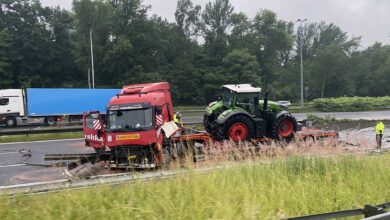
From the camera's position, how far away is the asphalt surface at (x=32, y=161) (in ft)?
38.9

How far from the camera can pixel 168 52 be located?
239 ft

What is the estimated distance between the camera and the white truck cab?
3319 cm

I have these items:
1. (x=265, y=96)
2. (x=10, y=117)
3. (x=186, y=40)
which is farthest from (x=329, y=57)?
(x=265, y=96)

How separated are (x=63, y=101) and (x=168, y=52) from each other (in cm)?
3946

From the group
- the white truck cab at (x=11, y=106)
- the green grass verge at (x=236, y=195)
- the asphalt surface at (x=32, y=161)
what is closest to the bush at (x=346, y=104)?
the white truck cab at (x=11, y=106)

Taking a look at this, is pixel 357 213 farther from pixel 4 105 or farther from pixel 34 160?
pixel 4 105

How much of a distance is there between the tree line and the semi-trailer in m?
23.9

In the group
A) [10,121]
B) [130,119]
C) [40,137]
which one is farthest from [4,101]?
[130,119]

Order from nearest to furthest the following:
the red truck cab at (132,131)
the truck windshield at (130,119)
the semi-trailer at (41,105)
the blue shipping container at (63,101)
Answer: the red truck cab at (132,131) < the truck windshield at (130,119) < the semi-trailer at (41,105) < the blue shipping container at (63,101)

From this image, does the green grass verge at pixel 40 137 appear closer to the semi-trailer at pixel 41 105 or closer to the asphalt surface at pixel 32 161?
the asphalt surface at pixel 32 161

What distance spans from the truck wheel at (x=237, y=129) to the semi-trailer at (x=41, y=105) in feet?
79.9

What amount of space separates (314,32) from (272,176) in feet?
366

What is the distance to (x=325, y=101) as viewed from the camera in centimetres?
5156

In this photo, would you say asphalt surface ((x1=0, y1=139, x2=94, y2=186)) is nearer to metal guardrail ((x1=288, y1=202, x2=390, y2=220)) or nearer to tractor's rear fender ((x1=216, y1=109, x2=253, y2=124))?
tractor's rear fender ((x1=216, y1=109, x2=253, y2=124))
